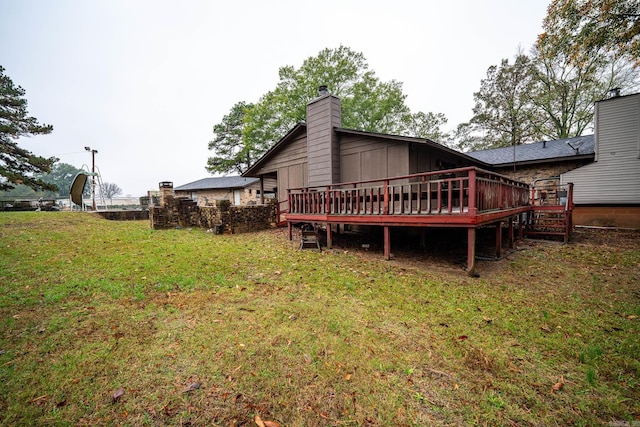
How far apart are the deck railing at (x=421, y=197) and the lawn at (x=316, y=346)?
4.93ft

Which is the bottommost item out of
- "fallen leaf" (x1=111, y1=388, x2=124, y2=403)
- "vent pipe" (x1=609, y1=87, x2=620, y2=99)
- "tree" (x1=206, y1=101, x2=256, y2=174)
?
"fallen leaf" (x1=111, y1=388, x2=124, y2=403)

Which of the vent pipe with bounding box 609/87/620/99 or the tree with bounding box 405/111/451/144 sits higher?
the tree with bounding box 405/111/451/144

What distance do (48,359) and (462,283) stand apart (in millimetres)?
5819

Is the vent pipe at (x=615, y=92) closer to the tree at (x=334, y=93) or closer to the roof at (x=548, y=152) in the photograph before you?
the roof at (x=548, y=152)

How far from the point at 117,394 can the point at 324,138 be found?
9.08 metres

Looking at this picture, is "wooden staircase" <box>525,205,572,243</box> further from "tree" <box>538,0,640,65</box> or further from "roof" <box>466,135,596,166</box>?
"tree" <box>538,0,640,65</box>

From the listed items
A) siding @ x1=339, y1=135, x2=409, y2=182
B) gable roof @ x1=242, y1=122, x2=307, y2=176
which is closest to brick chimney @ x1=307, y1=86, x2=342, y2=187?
siding @ x1=339, y1=135, x2=409, y2=182

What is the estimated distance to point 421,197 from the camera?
23.7 ft

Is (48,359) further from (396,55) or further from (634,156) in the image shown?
(396,55)

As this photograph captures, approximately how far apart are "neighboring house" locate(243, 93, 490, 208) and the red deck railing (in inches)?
35.4

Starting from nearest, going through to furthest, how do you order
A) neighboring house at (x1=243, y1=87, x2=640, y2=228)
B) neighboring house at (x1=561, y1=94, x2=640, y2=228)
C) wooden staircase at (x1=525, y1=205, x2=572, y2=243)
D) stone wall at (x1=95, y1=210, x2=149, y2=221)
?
neighboring house at (x1=243, y1=87, x2=640, y2=228) < wooden staircase at (x1=525, y1=205, x2=572, y2=243) < neighboring house at (x1=561, y1=94, x2=640, y2=228) < stone wall at (x1=95, y1=210, x2=149, y2=221)

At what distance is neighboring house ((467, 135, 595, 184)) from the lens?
1230 cm

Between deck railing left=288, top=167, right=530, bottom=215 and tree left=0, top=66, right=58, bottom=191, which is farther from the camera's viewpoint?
tree left=0, top=66, right=58, bottom=191

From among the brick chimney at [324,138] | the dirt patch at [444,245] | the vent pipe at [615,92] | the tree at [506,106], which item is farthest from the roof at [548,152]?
the brick chimney at [324,138]
